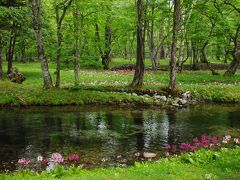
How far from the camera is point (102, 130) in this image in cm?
1920

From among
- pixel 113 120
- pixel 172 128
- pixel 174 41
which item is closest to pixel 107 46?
pixel 174 41

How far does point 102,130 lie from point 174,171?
9138mm

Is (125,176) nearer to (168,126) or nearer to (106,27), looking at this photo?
(168,126)

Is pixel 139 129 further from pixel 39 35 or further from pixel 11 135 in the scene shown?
pixel 39 35

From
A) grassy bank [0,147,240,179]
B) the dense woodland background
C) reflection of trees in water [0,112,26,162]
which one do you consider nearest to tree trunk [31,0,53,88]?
the dense woodland background

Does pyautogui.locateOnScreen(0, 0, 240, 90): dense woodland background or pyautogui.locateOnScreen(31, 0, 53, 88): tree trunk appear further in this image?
pyautogui.locateOnScreen(0, 0, 240, 90): dense woodland background

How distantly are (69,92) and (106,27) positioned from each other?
31237 mm

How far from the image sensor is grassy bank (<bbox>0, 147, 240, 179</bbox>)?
10.1 m

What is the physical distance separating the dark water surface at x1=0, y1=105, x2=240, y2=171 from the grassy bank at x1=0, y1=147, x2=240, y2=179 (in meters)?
2.52

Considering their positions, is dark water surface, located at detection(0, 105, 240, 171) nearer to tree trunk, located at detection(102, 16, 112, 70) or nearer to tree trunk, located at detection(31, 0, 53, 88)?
tree trunk, located at detection(31, 0, 53, 88)

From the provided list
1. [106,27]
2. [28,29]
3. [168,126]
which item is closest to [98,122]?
[168,126]

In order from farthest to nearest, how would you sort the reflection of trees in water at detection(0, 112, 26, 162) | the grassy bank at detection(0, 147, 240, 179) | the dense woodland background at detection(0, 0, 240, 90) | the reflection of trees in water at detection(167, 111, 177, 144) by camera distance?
1. the dense woodland background at detection(0, 0, 240, 90)
2. the reflection of trees in water at detection(167, 111, 177, 144)
3. the reflection of trees in water at detection(0, 112, 26, 162)
4. the grassy bank at detection(0, 147, 240, 179)

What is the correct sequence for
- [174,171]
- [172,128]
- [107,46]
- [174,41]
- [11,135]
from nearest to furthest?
[174,171] < [11,135] < [172,128] < [174,41] < [107,46]

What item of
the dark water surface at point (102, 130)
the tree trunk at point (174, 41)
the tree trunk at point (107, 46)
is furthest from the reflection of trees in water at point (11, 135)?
the tree trunk at point (107, 46)
